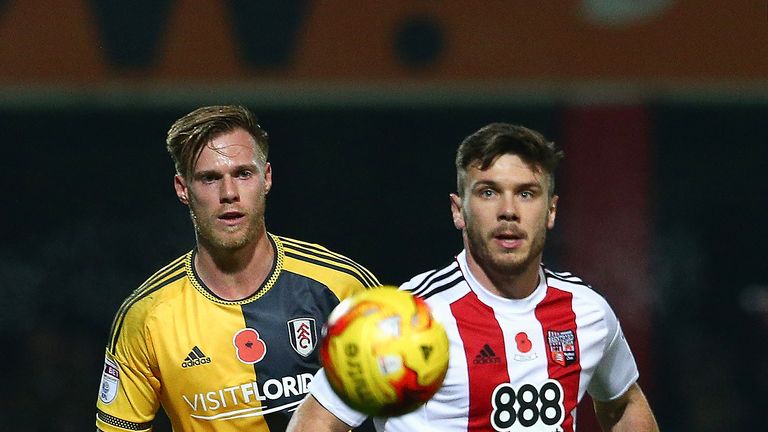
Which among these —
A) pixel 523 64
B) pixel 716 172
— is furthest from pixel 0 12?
pixel 716 172

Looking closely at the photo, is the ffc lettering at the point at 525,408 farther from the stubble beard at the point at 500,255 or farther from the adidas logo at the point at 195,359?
the adidas logo at the point at 195,359

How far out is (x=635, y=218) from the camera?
9109 millimetres

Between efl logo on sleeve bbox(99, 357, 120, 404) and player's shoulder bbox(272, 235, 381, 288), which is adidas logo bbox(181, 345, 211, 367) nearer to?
efl logo on sleeve bbox(99, 357, 120, 404)

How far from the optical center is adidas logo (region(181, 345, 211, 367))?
448 centimetres

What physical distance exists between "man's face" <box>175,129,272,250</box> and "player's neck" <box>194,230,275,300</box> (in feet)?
0.18

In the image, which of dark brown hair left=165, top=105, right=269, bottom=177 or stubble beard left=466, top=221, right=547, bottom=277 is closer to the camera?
stubble beard left=466, top=221, right=547, bottom=277

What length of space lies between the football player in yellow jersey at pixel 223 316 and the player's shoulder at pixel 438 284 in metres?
0.23

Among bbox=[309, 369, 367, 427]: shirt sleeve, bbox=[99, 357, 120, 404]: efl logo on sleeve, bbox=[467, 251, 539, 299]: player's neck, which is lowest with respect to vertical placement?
bbox=[309, 369, 367, 427]: shirt sleeve

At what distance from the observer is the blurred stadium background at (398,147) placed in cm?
843

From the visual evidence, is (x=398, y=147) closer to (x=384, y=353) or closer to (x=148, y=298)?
(x=148, y=298)

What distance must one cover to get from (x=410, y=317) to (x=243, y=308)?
88 cm

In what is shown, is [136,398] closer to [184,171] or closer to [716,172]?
[184,171]

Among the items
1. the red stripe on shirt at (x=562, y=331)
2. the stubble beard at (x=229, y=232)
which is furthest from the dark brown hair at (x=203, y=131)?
the red stripe on shirt at (x=562, y=331)

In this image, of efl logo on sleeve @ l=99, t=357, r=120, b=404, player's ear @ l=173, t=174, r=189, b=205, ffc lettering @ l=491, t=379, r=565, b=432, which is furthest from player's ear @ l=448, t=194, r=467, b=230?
efl logo on sleeve @ l=99, t=357, r=120, b=404
